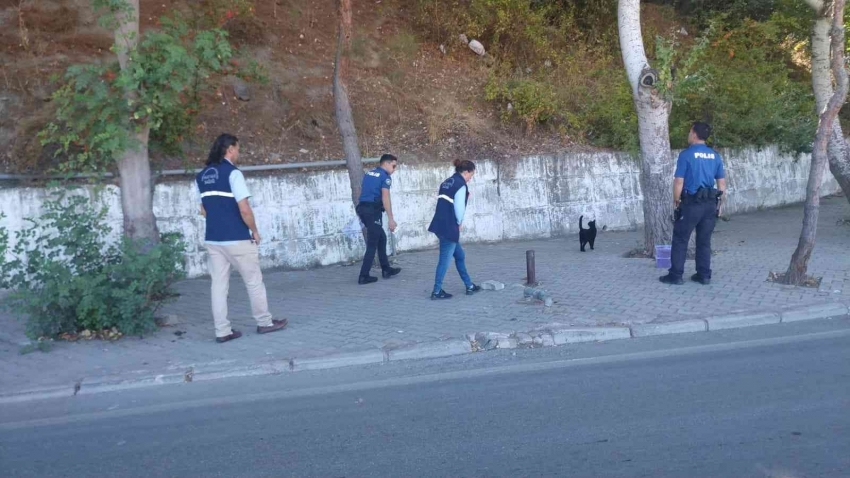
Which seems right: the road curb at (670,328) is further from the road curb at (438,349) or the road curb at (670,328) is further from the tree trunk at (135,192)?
the tree trunk at (135,192)

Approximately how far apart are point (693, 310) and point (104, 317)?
20.5 ft

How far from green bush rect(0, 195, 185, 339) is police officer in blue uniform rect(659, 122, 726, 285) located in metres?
5.99

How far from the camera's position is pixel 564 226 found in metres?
14.5

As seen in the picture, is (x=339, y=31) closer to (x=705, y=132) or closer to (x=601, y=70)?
(x=705, y=132)

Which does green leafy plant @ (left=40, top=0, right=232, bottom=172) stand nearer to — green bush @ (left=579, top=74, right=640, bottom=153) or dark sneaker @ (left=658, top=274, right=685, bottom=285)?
dark sneaker @ (left=658, top=274, right=685, bottom=285)

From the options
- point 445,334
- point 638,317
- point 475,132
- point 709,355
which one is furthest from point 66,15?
point 709,355

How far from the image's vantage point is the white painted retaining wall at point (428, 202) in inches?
441

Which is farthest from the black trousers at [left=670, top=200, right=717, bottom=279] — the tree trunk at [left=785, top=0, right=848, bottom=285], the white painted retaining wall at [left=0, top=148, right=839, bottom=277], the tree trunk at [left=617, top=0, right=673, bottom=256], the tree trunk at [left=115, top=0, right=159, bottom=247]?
the tree trunk at [left=115, top=0, right=159, bottom=247]

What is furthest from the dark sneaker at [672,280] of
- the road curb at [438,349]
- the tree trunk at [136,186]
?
the tree trunk at [136,186]

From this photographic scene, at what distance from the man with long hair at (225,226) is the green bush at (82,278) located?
1.88 ft

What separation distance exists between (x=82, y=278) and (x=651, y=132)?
7.87 metres

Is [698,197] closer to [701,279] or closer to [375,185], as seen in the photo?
[701,279]

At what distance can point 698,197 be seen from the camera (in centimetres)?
944

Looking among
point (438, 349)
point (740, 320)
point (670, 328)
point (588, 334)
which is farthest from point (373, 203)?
point (740, 320)
